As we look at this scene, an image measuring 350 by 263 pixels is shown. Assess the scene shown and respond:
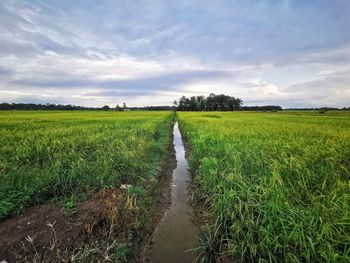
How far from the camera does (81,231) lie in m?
3.91

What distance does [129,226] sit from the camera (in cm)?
445

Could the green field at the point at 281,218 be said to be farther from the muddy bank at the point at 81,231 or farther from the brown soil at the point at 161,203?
the muddy bank at the point at 81,231

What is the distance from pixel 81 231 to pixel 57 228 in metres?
0.47

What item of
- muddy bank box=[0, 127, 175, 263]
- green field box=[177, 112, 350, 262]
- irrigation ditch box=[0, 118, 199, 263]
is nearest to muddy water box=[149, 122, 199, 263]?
irrigation ditch box=[0, 118, 199, 263]

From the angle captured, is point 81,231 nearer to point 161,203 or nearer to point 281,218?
point 161,203

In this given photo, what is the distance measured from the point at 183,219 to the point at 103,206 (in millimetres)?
2060

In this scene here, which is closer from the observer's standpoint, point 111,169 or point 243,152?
point 111,169

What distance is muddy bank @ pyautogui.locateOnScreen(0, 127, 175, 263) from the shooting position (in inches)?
134

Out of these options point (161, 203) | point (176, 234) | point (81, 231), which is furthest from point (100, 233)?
point (161, 203)

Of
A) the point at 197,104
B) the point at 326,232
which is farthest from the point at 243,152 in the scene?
the point at 197,104

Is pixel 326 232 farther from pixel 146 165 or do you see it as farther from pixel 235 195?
pixel 146 165

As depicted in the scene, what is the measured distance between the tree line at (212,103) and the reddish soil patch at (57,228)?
11634 cm

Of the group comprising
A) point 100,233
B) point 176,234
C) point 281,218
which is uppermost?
point 281,218

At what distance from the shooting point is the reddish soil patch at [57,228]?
3407 millimetres
